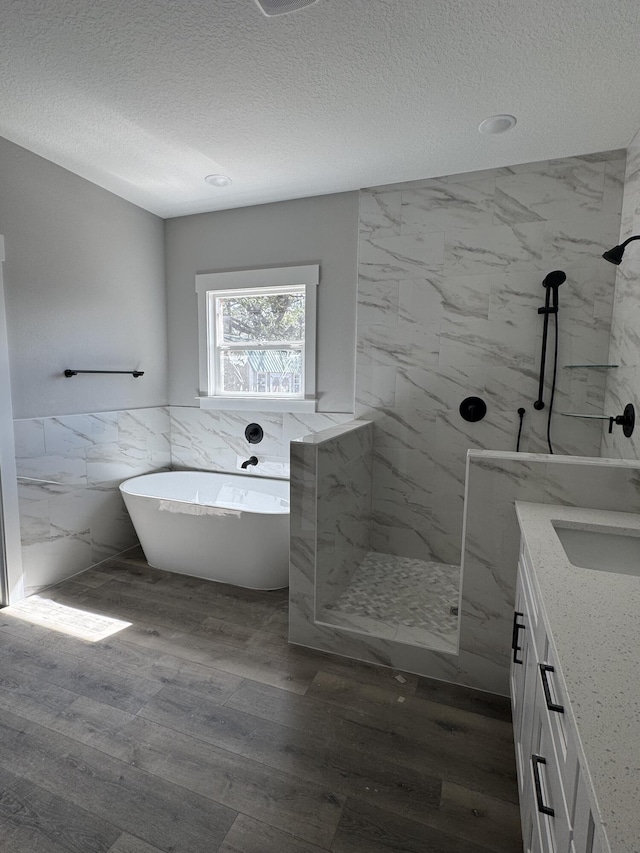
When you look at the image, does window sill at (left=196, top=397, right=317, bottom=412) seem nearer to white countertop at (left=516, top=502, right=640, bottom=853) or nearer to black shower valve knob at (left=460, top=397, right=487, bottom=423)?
black shower valve knob at (left=460, top=397, right=487, bottom=423)

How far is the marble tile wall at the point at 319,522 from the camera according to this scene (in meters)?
2.12

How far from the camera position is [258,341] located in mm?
3523

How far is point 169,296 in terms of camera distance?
148 inches

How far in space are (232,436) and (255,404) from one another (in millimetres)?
375

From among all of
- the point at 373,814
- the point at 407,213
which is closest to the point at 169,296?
the point at 407,213

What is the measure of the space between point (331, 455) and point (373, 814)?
145 cm

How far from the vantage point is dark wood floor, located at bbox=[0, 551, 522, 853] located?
1281mm

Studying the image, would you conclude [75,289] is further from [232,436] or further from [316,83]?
[316,83]

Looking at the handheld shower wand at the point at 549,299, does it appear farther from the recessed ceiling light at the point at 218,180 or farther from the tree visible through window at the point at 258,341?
the recessed ceiling light at the point at 218,180

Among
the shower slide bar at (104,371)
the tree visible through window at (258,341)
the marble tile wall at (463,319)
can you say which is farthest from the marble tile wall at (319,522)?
the shower slide bar at (104,371)

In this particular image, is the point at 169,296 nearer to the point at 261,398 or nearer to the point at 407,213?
the point at 261,398

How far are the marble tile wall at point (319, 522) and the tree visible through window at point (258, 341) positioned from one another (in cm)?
101

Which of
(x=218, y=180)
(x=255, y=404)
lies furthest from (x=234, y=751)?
(x=218, y=180)

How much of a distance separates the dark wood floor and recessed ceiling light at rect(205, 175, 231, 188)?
114 inches
